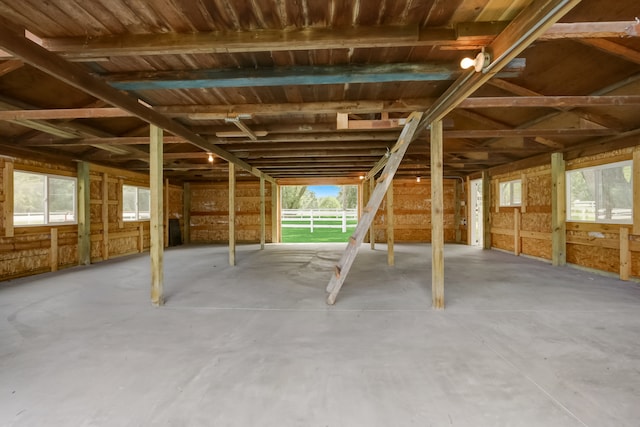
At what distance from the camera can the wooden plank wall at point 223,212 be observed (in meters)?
11.3

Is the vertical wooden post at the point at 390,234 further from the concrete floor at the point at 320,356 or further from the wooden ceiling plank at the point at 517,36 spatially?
the wooden ceiling plank at the point at 517,36

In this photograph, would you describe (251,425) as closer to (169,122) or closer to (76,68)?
(76,68)

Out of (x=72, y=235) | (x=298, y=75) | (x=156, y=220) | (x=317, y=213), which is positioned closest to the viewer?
(x=298, y=75)

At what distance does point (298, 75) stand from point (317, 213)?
44.8ft

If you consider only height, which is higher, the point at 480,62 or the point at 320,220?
the point at 480,62

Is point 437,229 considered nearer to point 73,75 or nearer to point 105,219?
point 73,75

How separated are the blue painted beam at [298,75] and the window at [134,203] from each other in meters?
6.66

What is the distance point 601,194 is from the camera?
17.6 feet

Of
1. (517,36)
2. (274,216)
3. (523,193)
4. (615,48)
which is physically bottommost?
(274,216)

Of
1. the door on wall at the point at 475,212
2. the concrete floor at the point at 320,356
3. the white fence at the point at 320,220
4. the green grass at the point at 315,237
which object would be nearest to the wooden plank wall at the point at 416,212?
the door on wall at the point at 475,212

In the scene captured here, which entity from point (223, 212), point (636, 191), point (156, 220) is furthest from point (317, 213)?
point (156, 220)

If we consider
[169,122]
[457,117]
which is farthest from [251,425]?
[457,117]

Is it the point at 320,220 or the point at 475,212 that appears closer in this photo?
the point at 475,212

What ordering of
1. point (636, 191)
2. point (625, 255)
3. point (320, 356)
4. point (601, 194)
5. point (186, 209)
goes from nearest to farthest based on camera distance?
point (320, 356), point (636, 191), point (625, 255), point (601, 194), point (186, 209)
